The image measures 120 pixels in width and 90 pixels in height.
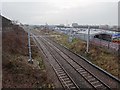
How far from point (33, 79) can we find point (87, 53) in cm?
1394

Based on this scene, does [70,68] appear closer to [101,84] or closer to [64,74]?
[64,74]

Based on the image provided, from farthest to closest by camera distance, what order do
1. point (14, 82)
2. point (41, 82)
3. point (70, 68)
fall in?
point (70, 68)
point (41, 82)
point (14, 82)

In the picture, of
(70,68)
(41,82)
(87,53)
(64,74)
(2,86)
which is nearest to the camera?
(2,86)

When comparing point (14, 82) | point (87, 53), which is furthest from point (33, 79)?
point (87, 53)

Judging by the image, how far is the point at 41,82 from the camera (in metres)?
15.9

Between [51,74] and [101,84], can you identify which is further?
[51,74]

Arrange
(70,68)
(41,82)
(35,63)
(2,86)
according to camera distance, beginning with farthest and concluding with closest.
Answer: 1. (35,63)
2. (70,68)
3. (41,82)
4. (2,86)

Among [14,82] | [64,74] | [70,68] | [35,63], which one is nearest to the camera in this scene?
[14,82]

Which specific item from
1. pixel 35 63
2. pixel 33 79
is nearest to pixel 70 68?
pixel 35 63

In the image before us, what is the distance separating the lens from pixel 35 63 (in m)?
23.2

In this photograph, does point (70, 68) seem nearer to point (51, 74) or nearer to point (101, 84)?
point (51, 74)

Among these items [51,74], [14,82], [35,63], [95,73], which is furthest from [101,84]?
[35,63]

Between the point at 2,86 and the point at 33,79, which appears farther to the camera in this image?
the point at 33,79

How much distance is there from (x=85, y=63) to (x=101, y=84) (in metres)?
7.83
